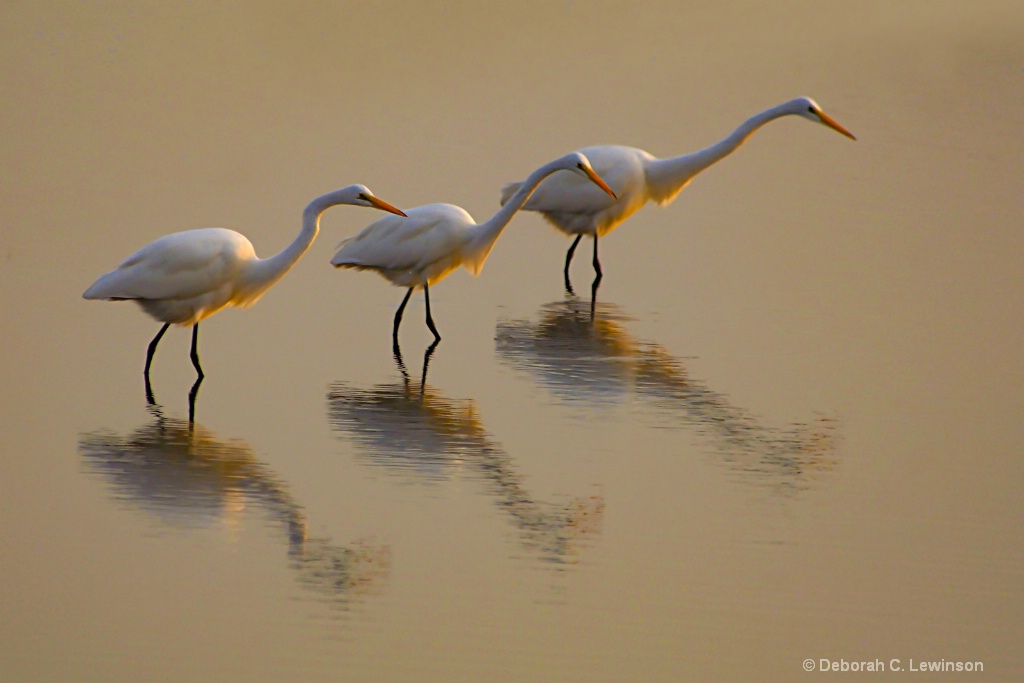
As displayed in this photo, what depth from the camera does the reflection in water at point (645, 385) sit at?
Answer: 28.7ft

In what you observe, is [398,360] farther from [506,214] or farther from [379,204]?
[506,214]

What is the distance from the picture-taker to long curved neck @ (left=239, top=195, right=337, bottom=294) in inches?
400

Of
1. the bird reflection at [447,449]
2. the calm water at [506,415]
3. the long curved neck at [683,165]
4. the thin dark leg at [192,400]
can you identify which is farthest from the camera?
the long curved neck at [683,165]

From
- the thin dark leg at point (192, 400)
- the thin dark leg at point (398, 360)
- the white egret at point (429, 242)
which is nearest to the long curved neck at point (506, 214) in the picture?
the white egret at point (429, 242)

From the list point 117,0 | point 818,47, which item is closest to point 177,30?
point 117,0

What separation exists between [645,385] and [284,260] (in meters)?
2.48

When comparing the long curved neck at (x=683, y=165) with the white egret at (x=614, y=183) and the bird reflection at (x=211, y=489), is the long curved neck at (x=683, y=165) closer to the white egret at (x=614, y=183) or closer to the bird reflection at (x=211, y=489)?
the white egret at (x=614, y=183)

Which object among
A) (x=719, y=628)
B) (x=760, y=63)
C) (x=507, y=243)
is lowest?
(x=719, y=628)

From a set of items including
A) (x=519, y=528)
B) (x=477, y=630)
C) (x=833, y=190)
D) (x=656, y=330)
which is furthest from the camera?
(x=833, y=190)

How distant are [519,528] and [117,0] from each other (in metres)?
19.9

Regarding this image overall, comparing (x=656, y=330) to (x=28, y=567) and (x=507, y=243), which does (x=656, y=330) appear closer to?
(x=507, y=243)

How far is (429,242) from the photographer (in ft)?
36.7

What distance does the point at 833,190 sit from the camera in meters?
17.7

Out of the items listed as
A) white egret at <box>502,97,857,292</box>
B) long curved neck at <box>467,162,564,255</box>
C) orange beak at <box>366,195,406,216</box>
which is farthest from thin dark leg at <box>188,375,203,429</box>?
white egret at <box>502,97,857,292</box>
